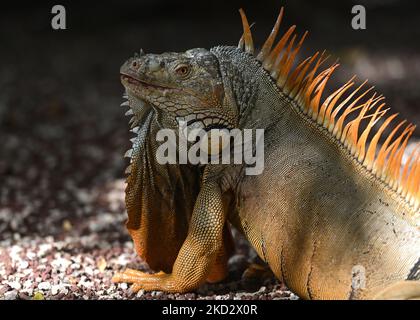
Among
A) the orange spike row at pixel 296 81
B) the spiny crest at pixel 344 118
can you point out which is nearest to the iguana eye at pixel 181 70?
the spiny crest at pixel 344 118

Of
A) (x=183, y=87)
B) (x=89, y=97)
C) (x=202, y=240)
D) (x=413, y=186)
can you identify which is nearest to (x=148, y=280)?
(x=202, y=240)

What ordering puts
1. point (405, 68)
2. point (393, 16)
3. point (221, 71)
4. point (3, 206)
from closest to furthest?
point (221, 71) → point (3, 206) → point (405, 68) → point (393, 16)

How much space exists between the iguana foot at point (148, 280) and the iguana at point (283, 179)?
0.01 m

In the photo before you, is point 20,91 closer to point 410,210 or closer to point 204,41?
point 204,41

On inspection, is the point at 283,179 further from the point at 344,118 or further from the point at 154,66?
the point at 154,66

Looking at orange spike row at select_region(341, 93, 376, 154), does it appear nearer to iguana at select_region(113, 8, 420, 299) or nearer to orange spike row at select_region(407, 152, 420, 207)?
iguana at select_region(113, 8, 420, 299)

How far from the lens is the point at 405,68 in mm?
12883

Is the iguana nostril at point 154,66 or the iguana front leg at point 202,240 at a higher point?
the iguana nostril at point 154,66

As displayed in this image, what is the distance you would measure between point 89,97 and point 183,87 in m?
7.65

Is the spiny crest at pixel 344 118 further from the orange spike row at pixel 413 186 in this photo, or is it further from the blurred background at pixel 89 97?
the blurred background at pixel 89 97

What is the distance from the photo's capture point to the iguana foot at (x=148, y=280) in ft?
15.4
